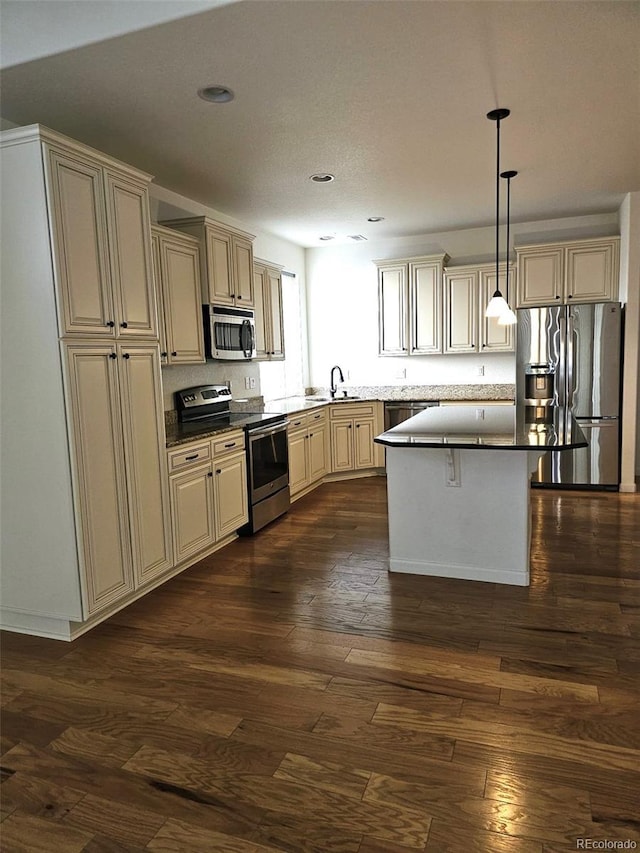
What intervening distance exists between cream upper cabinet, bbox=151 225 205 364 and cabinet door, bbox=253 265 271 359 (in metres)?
1.01

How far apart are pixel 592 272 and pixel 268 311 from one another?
316 cm

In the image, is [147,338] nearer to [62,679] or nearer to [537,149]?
[62,679]

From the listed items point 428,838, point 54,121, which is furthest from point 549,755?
point 54,121

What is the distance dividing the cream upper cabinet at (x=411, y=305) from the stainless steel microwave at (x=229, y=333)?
1.88 metres

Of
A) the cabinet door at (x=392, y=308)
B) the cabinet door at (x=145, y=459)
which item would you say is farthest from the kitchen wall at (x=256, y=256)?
the cabinet door at (x=392, y=308)

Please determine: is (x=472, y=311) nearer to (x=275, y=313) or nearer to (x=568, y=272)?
(x=568, y=272)

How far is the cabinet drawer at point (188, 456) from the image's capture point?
139 inches

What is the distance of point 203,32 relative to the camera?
2.36 meters

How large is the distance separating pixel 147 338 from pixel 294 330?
12.3 ft

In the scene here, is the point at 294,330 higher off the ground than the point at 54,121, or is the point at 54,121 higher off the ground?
the point at 54,121

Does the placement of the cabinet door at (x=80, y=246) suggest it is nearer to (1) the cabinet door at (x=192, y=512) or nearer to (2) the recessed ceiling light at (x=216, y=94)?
(2) the recessed ceiling light at (x=216, y=94)

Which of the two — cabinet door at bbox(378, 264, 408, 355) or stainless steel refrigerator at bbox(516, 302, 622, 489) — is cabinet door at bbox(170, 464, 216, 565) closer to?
stainless steel refrigerator at bbox(516, 302, 622, 489)

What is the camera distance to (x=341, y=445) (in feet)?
20.3

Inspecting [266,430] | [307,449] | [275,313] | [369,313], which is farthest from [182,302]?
[369,313]
